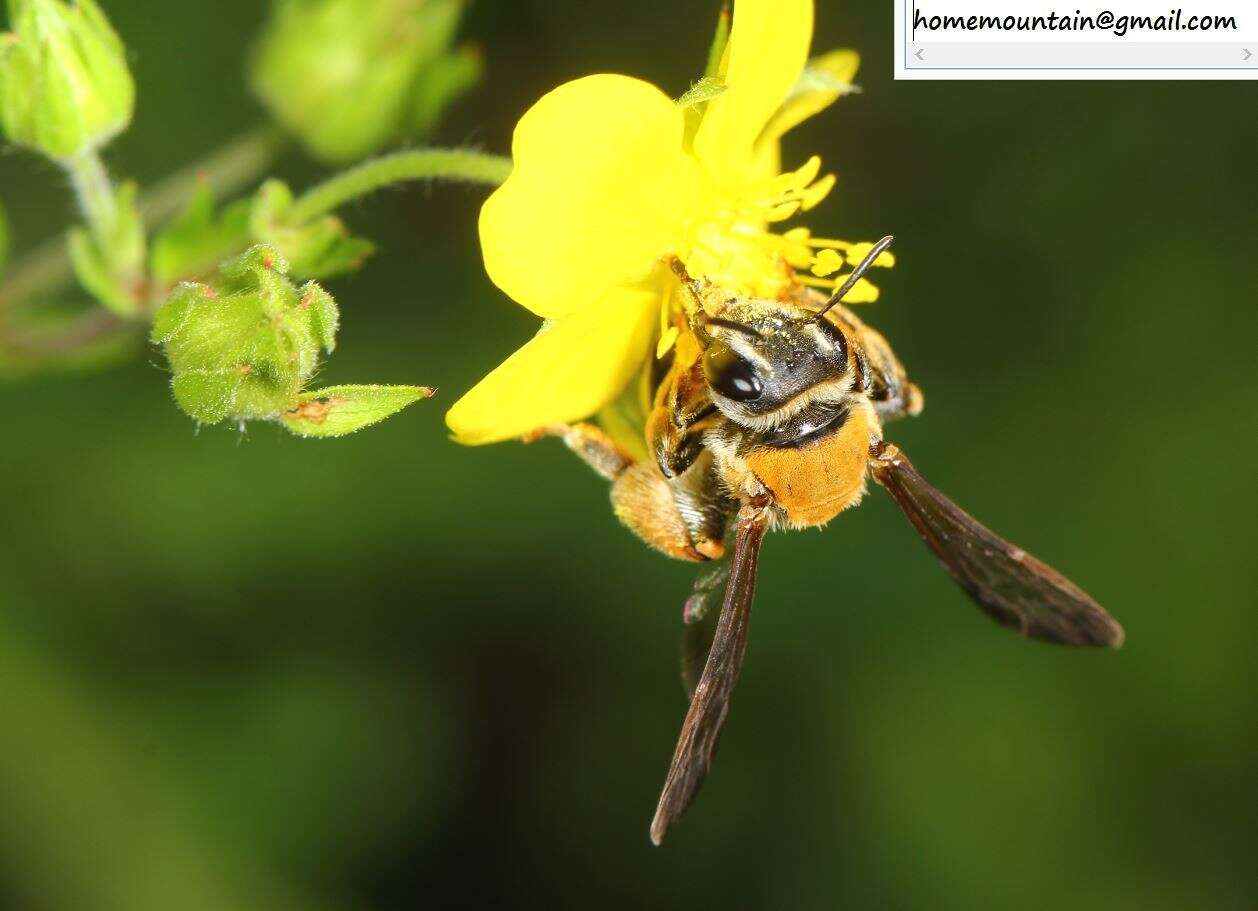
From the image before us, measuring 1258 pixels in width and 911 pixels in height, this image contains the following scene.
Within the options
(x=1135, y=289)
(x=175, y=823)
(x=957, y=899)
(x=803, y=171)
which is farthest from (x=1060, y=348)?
(x=175, y=823)

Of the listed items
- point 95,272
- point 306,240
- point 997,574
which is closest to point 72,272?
point 95,272

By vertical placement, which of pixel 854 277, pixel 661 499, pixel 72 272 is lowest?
pixel 661 499

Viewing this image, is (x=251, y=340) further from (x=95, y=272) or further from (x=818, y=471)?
(x=818, y=471)

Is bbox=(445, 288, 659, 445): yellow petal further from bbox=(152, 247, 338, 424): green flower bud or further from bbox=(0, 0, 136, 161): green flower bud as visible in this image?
bbox=(0, 0, 136, 161): green flower bud

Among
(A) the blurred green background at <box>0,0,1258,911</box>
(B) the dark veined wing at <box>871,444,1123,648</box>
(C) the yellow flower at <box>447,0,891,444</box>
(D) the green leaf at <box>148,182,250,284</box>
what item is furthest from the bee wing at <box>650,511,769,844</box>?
(A) the blurred green background at <box>0,0,1258,911</box>

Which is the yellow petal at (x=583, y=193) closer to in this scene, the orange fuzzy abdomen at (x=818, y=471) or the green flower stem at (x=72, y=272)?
the orange fuzzy abdomen at (x=818, y=471)

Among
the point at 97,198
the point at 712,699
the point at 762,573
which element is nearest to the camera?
the point at 712,699

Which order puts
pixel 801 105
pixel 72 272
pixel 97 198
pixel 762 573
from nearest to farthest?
1. pixel 801 105
2. pixel 97 198
3. pixel 72 272
4. pixel 762 573
